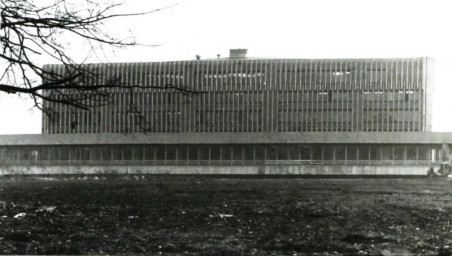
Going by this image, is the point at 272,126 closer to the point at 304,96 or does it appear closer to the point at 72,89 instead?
the point at 304,96

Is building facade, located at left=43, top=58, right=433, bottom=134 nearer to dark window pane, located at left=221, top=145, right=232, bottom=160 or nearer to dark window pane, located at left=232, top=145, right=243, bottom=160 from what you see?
dark window pane, located at left=221, top=145, right=232, bottom=160

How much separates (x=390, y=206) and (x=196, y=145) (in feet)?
136

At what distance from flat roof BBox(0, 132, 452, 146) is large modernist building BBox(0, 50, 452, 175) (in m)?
0.10

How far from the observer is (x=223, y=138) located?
56.6 metres

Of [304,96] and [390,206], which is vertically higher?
[304,96]

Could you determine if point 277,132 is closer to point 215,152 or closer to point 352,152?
point 215,152

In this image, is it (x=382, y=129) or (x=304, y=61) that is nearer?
(x=382, y=129)

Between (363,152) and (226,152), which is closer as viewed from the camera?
(363,152)

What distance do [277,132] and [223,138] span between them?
17.3ft

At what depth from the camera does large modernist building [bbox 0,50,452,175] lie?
2067 inches

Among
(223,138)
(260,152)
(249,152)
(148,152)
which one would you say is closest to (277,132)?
(260,152)

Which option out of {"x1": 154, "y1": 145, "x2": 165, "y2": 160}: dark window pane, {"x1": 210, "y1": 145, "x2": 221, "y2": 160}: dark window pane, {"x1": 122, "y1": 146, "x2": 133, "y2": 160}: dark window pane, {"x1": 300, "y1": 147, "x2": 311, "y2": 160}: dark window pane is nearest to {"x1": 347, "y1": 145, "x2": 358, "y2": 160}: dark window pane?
{"x1": 300, "y1": 147, "x2": 311, "y2": 160}: dark window pane

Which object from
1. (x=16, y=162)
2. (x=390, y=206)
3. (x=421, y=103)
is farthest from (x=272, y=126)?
(x=390, y=206)

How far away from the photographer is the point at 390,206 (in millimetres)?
15336
